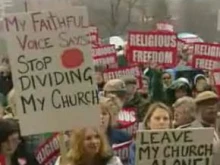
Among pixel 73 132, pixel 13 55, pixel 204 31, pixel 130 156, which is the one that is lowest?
pixel 204 31

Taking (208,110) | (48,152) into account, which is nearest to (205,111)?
(208,110)

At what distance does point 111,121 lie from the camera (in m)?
8.27

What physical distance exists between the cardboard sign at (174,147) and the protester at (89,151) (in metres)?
0.41

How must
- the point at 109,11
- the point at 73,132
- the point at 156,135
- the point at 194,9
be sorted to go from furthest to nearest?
the point at 194,9 < the point at 109,11 < the point at 73,132 < the point at 156,135

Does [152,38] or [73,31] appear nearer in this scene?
[73,31]

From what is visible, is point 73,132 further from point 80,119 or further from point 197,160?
point 197,160

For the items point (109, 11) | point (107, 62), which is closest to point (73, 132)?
point (107, 62)

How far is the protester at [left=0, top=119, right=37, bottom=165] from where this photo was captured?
6832 millimetres

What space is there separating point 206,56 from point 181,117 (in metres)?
4.56

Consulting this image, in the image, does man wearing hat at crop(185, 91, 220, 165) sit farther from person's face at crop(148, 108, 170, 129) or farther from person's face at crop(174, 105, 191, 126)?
person's face at crop(148, 108, 170, 129)

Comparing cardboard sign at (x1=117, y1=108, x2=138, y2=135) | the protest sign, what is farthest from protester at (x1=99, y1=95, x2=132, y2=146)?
the protest sign

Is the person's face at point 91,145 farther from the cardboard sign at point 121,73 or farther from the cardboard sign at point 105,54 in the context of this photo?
the cardboard sign at point 105,54

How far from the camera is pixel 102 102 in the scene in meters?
8.41

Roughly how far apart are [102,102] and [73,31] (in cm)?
189
